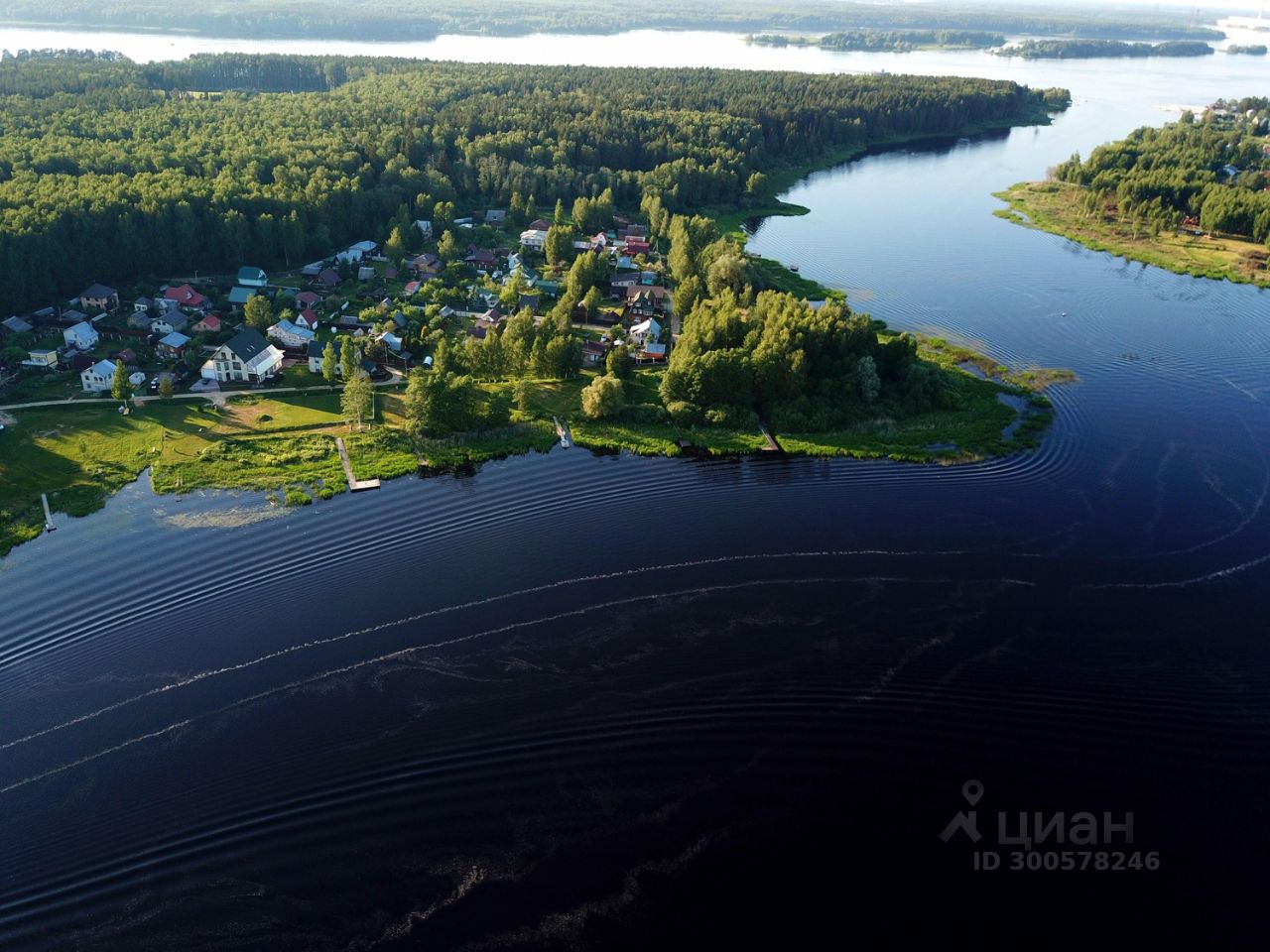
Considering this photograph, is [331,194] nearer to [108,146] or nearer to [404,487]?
[108,146]

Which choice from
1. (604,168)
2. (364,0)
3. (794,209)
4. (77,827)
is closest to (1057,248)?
(794,209)

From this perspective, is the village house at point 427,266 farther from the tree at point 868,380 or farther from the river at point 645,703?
the tree at point 868,380

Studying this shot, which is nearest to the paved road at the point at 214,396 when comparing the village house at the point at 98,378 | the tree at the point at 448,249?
the village house at the point at 98,378

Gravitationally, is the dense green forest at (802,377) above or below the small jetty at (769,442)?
above

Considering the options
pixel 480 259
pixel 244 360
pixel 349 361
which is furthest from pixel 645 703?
pixel 480 259

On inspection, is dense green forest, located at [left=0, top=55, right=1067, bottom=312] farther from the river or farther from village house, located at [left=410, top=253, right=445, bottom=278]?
the river

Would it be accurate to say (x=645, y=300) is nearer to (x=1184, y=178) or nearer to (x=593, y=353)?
(x=593, y=353)
